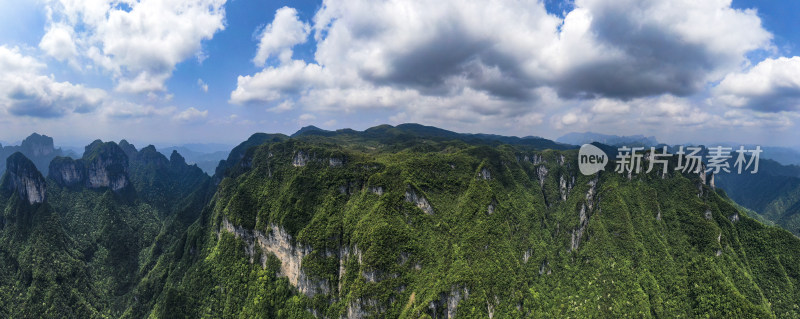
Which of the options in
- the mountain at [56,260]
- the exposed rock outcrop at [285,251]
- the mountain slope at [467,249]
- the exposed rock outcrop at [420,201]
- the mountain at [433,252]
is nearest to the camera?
the mountain slope at [467,249]

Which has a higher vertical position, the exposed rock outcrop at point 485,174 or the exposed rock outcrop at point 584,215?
the exposed rock outcrop at point 485,174

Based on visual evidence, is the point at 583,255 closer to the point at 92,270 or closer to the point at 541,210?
the point at 541,210

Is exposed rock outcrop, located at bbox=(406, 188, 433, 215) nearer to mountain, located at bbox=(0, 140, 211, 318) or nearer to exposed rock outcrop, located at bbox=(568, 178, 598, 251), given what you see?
exposed rock outcrop, located at bbox=(568, 178, 598, 251)

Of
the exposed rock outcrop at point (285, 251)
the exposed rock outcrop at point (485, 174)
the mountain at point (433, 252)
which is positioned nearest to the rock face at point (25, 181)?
the mountain at point (433, 252)

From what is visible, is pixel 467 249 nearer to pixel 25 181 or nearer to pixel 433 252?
pixel 433 252

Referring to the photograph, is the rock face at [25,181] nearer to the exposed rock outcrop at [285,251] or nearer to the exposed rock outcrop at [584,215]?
the exposed rock outcrop at [285,251]

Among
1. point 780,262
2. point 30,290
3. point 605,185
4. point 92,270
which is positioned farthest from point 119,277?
point 780,262
